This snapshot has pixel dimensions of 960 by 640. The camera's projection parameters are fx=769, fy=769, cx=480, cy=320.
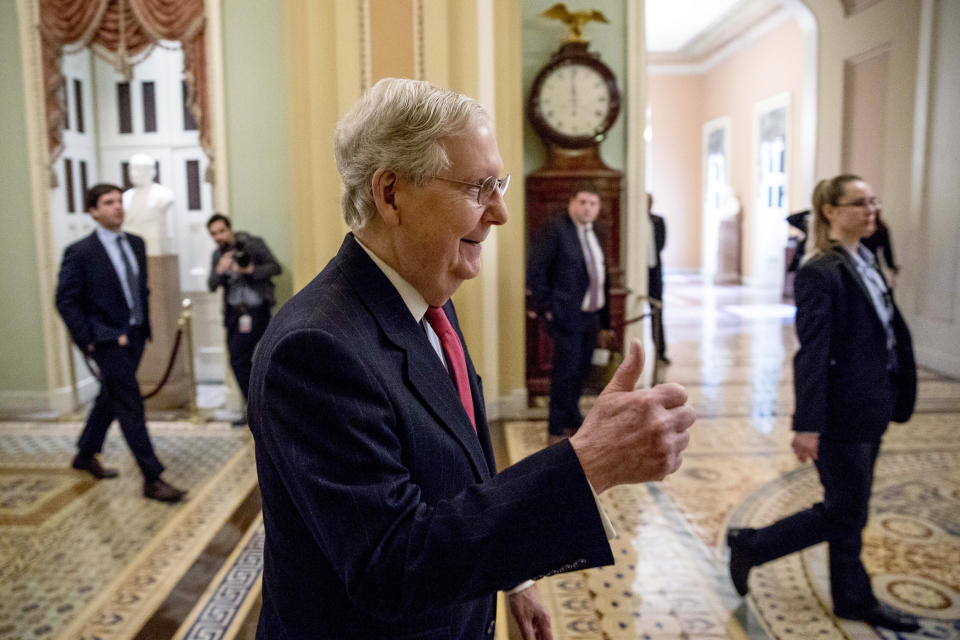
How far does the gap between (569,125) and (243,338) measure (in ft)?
9.92

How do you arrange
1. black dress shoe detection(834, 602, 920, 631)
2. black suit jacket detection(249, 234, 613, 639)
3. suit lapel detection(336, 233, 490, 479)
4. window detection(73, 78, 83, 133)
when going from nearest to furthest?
black suit jacket detection(249, 234, 613, 639)
suit lapel detection(336, 233, 490, 479)
black dress shoe detection(834, 602, 920, 631)
window detection(73, 78, 83, 133)

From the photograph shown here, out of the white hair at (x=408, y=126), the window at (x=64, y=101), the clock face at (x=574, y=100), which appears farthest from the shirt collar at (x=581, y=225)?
the window at (x=64, y=101)

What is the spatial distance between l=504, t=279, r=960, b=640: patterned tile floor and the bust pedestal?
3134 millimetres

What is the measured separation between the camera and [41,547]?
12.3 ft

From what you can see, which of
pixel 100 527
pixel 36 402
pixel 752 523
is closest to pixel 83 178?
pixel 36 402

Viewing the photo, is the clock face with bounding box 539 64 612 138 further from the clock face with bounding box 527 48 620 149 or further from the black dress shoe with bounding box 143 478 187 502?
the black dress shoe with bounding box 143 478 187 502

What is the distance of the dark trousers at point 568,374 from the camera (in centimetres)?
507

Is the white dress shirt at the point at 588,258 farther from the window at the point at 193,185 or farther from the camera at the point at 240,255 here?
the window at the point at 193,185

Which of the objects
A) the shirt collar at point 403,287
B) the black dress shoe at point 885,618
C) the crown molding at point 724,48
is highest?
the crown molding at point 724,48

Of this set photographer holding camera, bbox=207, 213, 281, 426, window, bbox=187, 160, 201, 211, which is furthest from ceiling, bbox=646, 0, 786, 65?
photographer holding camera, bbox=207, 213, 281, 426

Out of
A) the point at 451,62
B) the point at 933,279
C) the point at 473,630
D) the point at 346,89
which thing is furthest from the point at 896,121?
the point at 473,630

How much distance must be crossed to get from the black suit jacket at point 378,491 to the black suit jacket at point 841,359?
6.45ft

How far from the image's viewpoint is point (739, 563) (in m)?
3.02

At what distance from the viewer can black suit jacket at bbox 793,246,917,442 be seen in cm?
271
